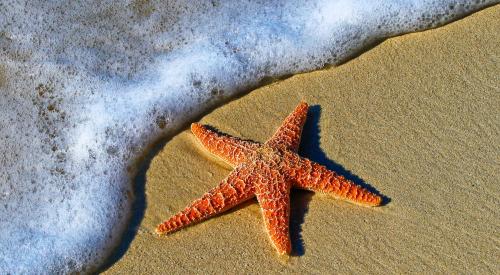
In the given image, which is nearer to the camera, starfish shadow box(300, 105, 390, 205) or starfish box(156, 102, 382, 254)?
starfish box(156, 102, 382, 254)

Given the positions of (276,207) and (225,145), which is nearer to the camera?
(276,207)

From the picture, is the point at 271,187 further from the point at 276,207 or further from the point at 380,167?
the point at 380,167

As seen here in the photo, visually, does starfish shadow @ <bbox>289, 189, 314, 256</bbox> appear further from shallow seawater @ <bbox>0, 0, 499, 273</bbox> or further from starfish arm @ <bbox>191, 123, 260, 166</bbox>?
shallow seawater @ <bbox>0, 0, 499, 273</bbox>

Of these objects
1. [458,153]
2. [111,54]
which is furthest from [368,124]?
[111,54]

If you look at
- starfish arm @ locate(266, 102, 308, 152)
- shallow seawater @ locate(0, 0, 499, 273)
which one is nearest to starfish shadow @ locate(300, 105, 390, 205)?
starfish arm @ locate(266, 102, 308, 152)

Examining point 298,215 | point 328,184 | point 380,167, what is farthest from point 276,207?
point 380,167

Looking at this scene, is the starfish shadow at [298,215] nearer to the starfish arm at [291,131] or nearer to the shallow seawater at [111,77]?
the starfish arm at [291,131]

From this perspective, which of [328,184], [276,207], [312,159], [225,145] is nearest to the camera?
[276,207]
